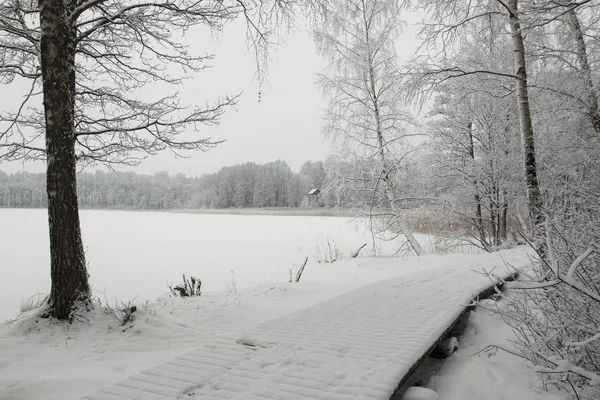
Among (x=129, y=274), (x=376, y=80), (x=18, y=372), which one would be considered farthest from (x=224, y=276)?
(x=376, y=80)

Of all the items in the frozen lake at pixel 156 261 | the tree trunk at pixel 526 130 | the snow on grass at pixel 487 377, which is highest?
the tree trunk at pixel 526 130

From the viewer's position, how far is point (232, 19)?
16.7 feet

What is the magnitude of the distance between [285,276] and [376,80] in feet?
22.0

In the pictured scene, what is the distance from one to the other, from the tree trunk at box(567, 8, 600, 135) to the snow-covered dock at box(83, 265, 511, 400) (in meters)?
6.16

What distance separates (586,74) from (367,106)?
216 inches

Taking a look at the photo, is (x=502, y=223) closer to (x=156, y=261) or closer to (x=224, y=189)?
(x=156, y=261)

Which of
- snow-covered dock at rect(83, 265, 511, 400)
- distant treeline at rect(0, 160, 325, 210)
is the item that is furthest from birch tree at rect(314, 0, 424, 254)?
distant treeline at rect(0, 160, 325, 210)

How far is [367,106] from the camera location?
11.2 m

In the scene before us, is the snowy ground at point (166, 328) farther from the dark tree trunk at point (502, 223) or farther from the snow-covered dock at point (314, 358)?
the dark tree trunk at point (502, 223)

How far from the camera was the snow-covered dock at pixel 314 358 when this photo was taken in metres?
2.34

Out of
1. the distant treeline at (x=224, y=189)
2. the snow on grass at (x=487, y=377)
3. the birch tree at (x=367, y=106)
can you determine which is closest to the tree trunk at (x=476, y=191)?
the birch tree at (x=367, y=106)

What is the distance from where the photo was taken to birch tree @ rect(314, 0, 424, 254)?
36.2ft

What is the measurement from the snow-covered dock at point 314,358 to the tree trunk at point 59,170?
2.09 m

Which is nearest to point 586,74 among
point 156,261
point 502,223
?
point 502,223
